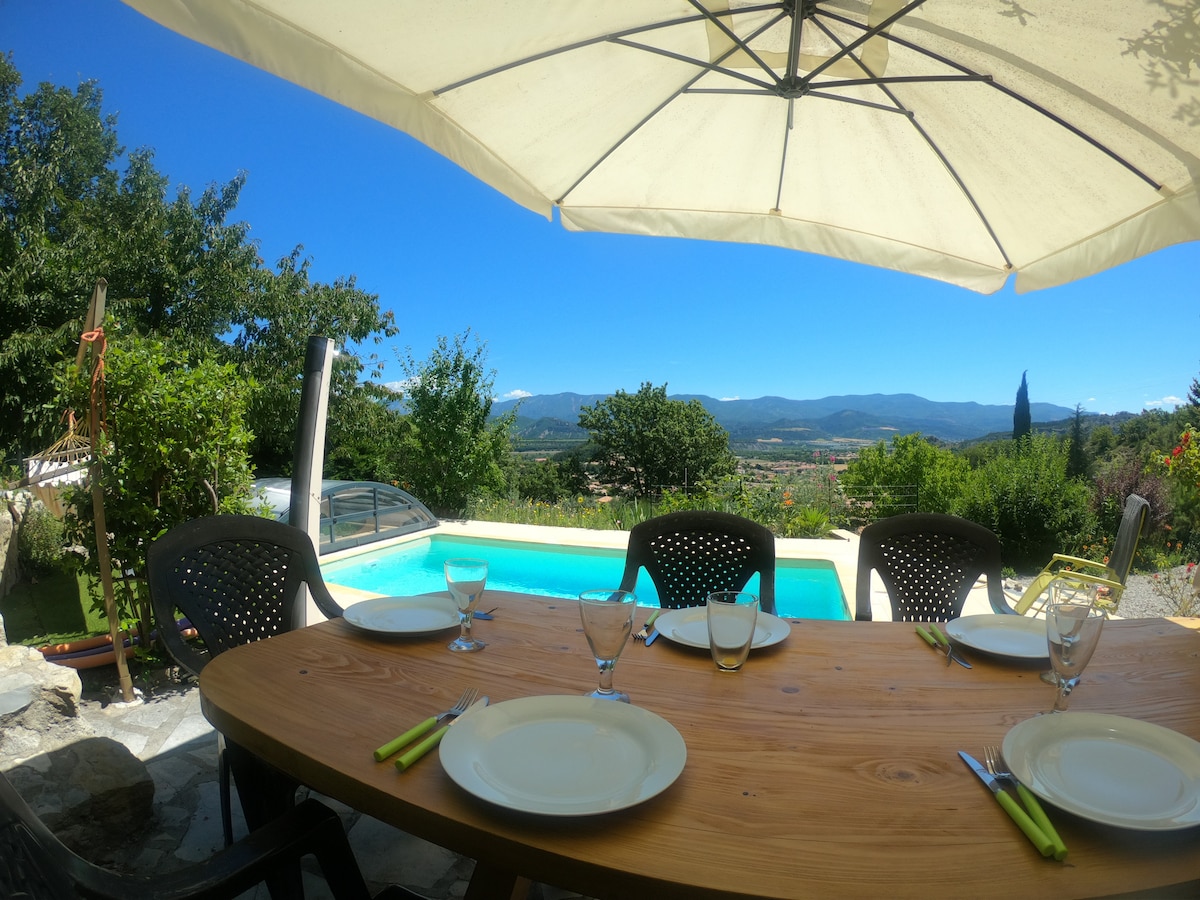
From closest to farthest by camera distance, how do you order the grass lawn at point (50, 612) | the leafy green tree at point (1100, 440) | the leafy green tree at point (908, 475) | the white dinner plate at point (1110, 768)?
the white dinner plate at point (1110, 768) → the grass lawn at point (50, 612) → the leafy green tree at point (908, 475) → the leafy green tree at point (1100, 440)

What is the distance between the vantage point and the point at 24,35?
1381cm

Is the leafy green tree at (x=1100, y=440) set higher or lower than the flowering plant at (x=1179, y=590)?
higher

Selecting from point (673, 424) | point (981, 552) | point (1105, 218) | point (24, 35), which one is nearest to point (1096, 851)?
point (981, 552)

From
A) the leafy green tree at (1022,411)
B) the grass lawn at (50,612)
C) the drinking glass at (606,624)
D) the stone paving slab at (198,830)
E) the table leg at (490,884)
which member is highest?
the leafy green tree at (1022,411)

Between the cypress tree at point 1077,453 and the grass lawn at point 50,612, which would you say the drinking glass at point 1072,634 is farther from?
the cypress tree at point 1077,453

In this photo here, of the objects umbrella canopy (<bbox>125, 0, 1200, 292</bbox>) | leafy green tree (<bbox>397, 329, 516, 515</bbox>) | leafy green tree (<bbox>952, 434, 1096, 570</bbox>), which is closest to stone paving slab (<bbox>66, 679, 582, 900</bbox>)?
umbrella canopy (<bbox>125, 0, 1200, 292</bbox>)

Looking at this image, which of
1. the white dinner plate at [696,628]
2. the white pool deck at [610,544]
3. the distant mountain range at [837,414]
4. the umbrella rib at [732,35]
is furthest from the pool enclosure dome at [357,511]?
the distant mountain range at [837,414]

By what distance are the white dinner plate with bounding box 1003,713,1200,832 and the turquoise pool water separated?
186 inches

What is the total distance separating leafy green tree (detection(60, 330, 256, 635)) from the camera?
2967 mm

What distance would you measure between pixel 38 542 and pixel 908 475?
28.1ft

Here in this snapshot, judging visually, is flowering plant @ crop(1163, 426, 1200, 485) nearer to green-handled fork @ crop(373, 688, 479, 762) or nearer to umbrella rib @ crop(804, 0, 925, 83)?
umbrella rib @ crop(804, 0, 925, 83)

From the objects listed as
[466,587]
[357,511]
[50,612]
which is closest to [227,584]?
[466,587]

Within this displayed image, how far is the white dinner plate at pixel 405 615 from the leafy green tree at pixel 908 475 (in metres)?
7.30

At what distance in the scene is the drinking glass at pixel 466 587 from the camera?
140 cm
